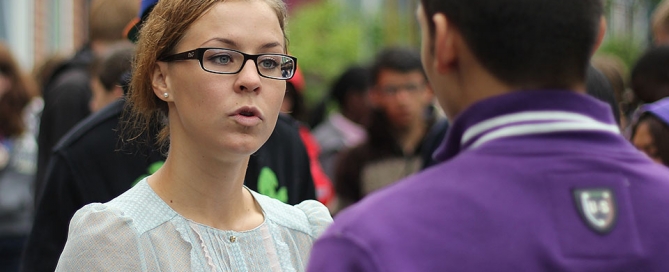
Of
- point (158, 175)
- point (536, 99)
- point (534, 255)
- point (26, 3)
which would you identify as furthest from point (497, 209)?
point (26, 3)

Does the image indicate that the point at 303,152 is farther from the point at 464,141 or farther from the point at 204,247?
the point at 464,141

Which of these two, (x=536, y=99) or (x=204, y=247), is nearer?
(x=536, y=99)

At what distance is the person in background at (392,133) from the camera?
6.51 meters

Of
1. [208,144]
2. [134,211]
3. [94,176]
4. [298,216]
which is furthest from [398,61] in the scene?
[134,211]

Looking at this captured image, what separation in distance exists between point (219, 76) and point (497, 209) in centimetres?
111

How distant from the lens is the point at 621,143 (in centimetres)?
170

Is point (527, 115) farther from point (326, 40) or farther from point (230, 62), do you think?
point (326, 40)

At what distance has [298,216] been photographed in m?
2.73

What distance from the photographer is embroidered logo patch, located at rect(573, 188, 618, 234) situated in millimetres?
1552

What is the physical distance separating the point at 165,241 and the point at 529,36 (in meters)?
1.14

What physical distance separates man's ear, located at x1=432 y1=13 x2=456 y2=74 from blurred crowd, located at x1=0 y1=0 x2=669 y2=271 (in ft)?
4.98

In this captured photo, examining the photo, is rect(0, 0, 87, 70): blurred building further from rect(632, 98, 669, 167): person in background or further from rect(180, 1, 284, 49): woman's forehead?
rect(180, 1, 284, 49): woman's forehead

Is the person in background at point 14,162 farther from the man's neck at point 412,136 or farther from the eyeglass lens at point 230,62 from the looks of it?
the eyeglass lens at point 230,62

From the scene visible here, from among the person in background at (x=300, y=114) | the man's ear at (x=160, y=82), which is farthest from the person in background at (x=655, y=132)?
the person in background at (x=300, y=114)
